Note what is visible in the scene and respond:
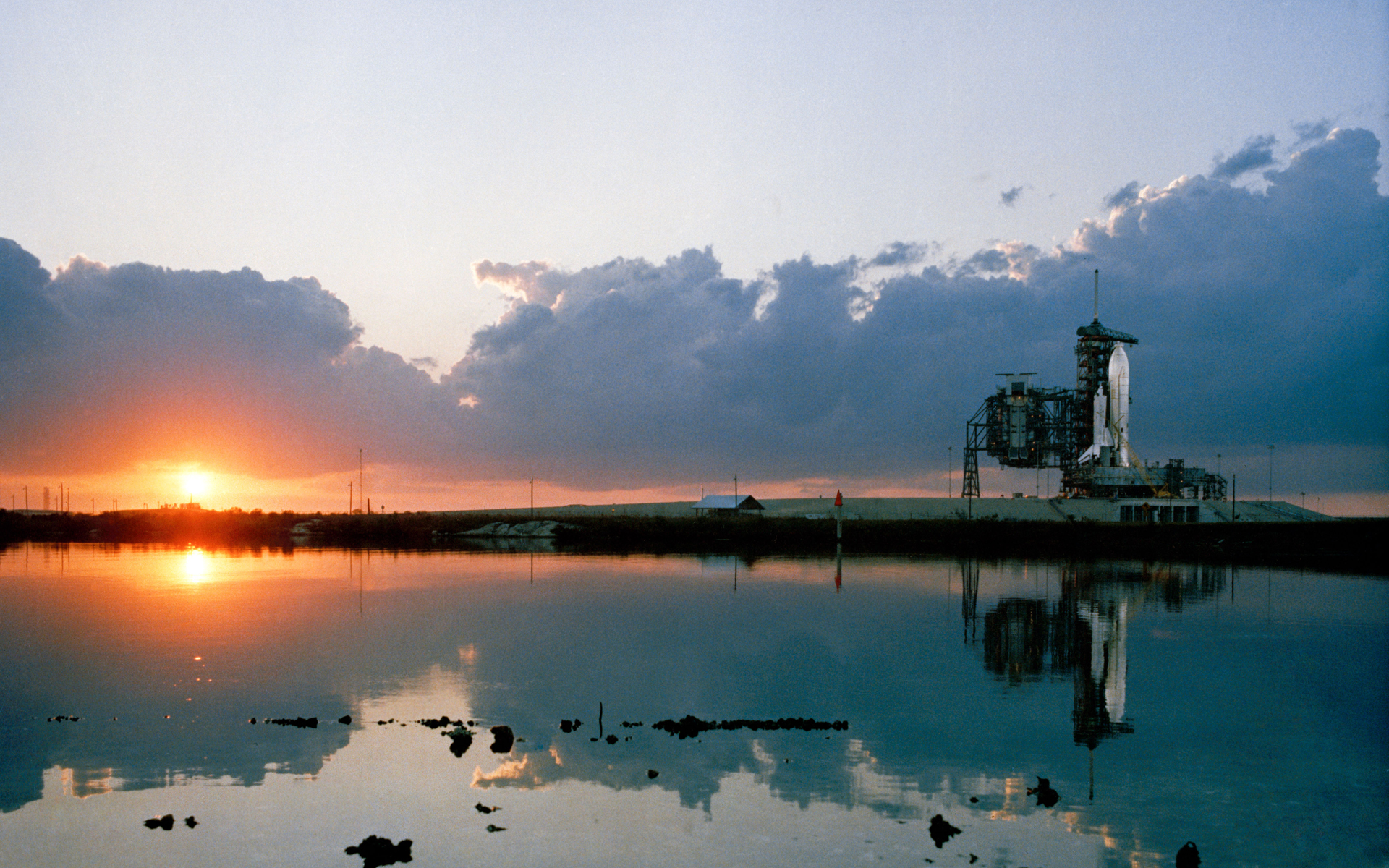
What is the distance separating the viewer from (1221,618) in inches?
1478

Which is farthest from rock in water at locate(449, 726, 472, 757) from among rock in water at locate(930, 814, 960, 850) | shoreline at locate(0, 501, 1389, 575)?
shoreline at locate(0, 501, 1389, 575)

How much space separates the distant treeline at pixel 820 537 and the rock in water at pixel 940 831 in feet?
207

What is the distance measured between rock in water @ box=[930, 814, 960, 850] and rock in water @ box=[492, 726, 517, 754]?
782cm

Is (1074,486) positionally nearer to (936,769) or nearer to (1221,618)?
(1221,618)

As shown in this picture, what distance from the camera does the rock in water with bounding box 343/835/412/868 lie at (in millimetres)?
12695

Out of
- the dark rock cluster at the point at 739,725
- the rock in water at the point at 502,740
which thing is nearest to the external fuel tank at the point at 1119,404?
the dark rock cluster at the point at 739,725

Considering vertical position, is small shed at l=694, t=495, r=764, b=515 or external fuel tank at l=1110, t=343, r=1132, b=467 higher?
external fuel tank at l=1110, t=343, r=1132, b=467

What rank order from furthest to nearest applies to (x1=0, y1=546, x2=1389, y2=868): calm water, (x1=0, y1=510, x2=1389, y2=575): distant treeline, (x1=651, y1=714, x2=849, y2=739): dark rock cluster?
(x1=0, y1=510, x2=1389, y2=575): distant treeline < (x1=651, y1=714, x2=849, y2=739): dark rock cluster < (x1=0, y1=546, x2=1389, y2=868): calm water

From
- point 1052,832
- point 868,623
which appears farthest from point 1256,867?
point 868,623

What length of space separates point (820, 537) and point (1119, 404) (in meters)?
37.8

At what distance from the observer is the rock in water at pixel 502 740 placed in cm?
1756

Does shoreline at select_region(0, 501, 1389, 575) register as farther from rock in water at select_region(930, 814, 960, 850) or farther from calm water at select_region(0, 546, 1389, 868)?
rock in water at select_region(930, 814, 960, 850)

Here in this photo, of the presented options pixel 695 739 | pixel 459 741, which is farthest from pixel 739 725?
pixel 459 741

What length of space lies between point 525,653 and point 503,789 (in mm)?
12334
